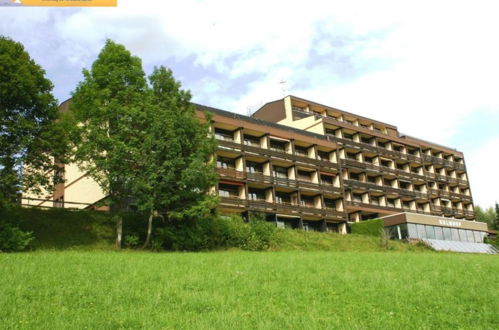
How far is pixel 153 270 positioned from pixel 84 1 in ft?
37.6

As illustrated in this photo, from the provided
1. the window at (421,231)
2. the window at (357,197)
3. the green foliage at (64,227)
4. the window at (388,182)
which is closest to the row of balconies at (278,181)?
the window at (357,197)

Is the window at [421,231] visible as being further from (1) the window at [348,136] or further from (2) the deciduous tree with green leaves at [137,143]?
(2) the deciduous tree with green leaves at [137,143]

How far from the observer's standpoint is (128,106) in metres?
30.7

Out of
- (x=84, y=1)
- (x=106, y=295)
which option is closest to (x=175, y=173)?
(x=106, y=295)

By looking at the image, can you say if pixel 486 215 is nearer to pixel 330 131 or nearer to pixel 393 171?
pixel 393 171

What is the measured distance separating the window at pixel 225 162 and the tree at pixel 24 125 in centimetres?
2203

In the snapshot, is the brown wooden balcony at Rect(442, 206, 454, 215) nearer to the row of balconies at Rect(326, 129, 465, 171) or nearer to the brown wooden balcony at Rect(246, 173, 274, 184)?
the row of balconies at Rect(326, 129, 465, 171)

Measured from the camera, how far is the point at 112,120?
29.8 m

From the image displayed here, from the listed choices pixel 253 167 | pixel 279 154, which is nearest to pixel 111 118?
pixel 253 167

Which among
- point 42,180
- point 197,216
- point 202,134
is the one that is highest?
point 202,134

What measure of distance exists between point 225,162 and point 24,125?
82.1 feet

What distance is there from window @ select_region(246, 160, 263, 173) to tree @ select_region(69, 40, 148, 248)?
20918 mm

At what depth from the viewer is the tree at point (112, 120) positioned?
93.2 feet

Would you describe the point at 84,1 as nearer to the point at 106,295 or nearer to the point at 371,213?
the point at 106,295
